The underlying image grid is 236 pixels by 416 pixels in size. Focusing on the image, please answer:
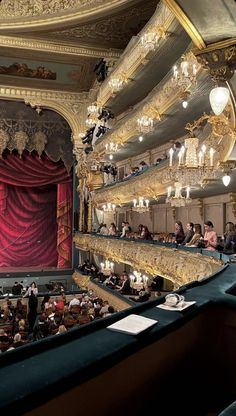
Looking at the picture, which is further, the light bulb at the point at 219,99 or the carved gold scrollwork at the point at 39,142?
the carved gold scrollwork at the point at 39,142

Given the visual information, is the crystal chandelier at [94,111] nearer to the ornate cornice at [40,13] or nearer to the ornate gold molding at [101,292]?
the ornate cornice at [40,13]

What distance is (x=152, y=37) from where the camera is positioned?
9312 millimetres

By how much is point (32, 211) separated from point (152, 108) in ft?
39.3

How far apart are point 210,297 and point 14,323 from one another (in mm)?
8633

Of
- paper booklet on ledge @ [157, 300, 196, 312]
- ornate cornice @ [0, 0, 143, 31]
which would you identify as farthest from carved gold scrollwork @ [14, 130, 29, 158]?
paper booklet on ledge @ [157, 300, 196, 312]

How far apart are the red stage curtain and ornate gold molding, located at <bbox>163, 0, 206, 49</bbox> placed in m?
15.5

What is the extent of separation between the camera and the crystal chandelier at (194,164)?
6.28 m

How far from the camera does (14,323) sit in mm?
10414

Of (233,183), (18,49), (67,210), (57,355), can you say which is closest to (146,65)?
(233,183)

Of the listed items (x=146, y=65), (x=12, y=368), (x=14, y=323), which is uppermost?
(x=146, y=65)

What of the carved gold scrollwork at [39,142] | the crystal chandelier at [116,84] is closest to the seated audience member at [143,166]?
the crystal chandelier at [116,84]

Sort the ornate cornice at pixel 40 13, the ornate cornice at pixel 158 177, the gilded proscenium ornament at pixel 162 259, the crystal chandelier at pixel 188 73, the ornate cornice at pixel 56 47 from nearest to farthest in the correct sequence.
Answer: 1. the ornate cornice at pixel 158 177
2. the crystal chandelier at pixel 188 73
3. the gilded proscenium ornament at pixel 162 259
4. the ornate cornice at pixel 40 13
5. the ornate cornice at pixel 56 47

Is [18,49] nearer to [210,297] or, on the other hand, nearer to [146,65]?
[146,65]

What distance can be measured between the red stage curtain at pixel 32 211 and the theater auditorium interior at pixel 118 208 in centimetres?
5
